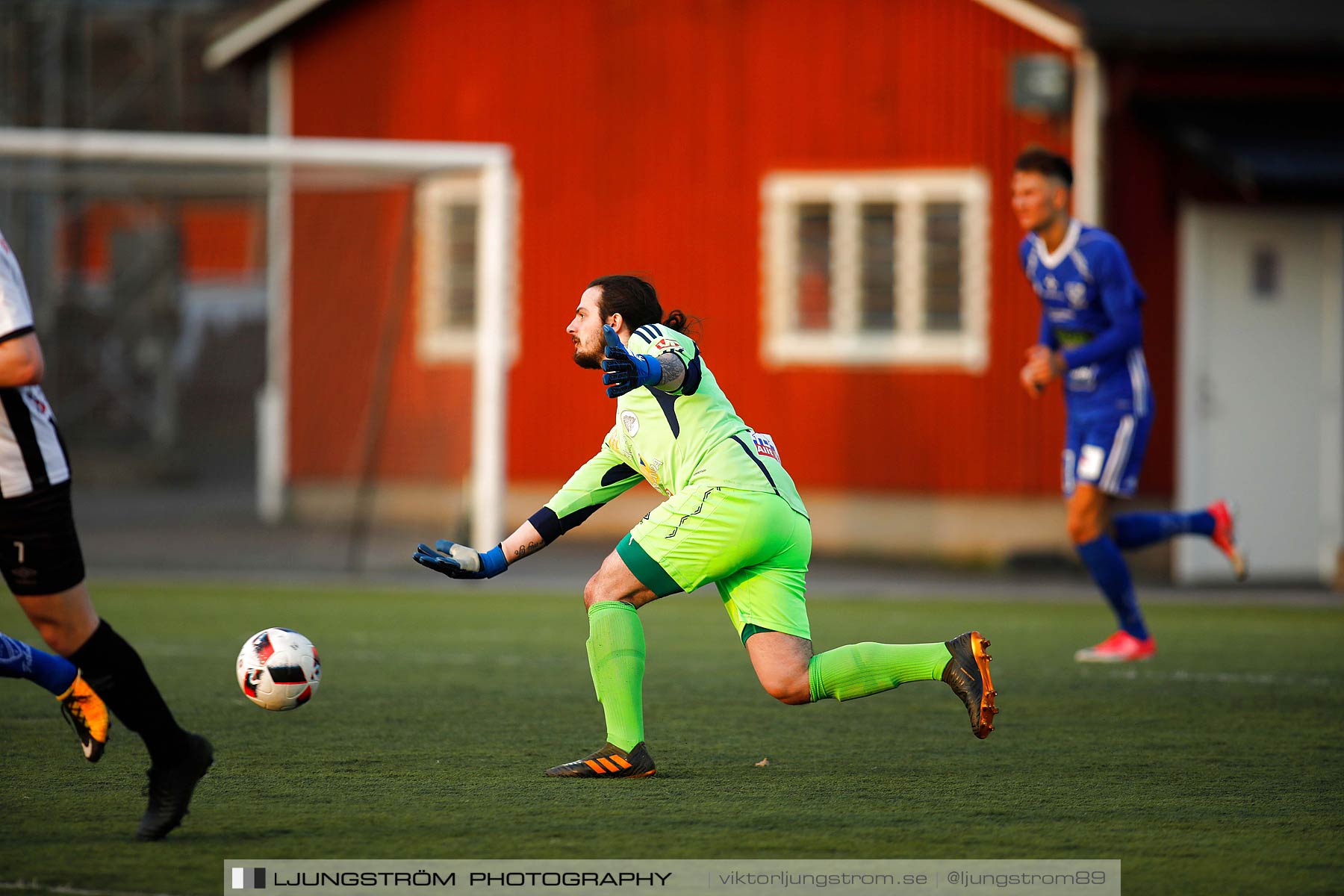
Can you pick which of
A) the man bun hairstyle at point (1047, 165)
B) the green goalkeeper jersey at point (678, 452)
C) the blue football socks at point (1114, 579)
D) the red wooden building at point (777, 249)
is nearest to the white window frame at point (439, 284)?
the red wooden building at point (777, 249)

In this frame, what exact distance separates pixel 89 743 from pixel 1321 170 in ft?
37.1

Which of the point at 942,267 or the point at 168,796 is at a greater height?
the point at 942,267

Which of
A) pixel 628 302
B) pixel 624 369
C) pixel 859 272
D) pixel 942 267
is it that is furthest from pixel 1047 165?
pixel 859 272

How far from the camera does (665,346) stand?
564 centimetres

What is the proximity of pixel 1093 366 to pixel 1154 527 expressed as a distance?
100cm

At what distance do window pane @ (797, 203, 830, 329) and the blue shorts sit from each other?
24.6 ft

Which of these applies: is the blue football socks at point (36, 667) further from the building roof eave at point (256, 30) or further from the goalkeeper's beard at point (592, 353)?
the building roof eave at point (256, 30)

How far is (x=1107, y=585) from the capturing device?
926 cm

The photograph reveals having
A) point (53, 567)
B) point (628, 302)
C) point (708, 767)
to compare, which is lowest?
point (708, 767)

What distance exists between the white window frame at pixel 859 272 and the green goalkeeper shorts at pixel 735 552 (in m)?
10.5

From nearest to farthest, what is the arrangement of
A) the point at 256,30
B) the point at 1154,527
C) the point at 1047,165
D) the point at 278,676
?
the point at 278,676 → the point at 1047,165 → the point at 1154,527 → the point at 256,30

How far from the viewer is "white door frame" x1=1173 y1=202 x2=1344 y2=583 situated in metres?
15.0

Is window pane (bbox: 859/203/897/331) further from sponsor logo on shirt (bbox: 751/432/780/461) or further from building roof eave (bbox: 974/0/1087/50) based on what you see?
sponsor logo on shirt (bbox: 751/432/780/461)

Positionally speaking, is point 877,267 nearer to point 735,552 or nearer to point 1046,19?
point 1046,19
